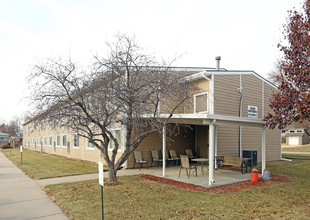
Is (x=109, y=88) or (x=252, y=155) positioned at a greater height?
(x=109, y=88)

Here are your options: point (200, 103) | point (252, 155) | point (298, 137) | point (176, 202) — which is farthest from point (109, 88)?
point (298, 137)

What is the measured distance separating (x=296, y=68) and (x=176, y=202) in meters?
5.36

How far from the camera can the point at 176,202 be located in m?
6.68

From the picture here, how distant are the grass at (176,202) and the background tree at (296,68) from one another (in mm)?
2497

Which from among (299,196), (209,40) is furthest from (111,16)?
(299,196)

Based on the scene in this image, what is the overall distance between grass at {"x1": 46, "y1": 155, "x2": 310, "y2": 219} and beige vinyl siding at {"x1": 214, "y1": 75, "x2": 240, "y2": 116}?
5750mm

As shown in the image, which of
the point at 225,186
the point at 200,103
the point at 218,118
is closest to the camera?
the point at 225,186

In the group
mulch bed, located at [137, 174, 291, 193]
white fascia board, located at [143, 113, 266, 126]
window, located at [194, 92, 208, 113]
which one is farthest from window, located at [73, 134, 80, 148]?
white fascia board, located at [143, 113, 266, 126]

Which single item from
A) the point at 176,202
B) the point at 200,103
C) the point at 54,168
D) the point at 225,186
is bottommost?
the point at 54,168

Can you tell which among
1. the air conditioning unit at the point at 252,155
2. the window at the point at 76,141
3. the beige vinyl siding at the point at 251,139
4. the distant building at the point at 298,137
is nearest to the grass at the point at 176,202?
the air conditioning unit at the point at 252,155

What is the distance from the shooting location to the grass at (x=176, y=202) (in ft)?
18.9

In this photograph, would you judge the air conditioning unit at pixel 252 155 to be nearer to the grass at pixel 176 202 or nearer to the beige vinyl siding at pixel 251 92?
the beige vinyl siding at pixel 251 92

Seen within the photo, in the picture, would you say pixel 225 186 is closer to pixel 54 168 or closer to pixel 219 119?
pixel 219 119

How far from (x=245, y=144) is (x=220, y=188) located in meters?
7.59
